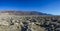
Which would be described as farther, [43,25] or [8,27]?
[8,27]

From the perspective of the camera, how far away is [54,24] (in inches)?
389

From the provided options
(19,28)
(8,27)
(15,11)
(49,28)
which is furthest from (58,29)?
(15,11)

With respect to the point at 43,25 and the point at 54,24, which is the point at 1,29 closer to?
the point at 43,25

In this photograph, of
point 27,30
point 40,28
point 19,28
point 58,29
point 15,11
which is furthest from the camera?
point 15,11

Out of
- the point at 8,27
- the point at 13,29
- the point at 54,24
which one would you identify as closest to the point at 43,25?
the point at 54,24

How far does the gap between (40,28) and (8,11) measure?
109 feet

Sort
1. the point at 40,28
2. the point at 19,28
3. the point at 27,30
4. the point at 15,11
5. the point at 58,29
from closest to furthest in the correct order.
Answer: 1. the point at 58,29
2. the point at 27,30
3. the point at 40,28
4. the point at 19,28
5. the point at 15,11

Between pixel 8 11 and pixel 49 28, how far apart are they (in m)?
33.9

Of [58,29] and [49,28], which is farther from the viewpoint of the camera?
[49,28]

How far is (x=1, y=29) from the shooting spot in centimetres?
1126

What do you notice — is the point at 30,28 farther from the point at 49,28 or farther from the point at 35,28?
the point at 49,28

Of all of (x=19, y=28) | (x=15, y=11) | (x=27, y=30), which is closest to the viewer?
(x=27, y=30)

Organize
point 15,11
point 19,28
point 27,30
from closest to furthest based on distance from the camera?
point 27,30 → point 19,28 → point 15,11

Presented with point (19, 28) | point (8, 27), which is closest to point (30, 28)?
point (19, 28)
